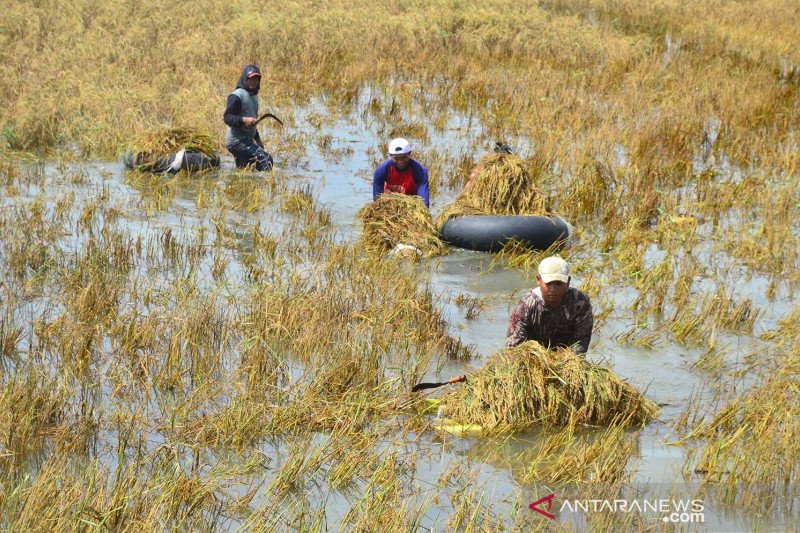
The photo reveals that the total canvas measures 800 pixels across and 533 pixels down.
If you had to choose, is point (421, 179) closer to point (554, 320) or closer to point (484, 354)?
point (484, 354)

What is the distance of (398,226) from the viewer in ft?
32.2

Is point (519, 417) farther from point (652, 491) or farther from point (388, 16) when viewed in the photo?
point (388, 16)

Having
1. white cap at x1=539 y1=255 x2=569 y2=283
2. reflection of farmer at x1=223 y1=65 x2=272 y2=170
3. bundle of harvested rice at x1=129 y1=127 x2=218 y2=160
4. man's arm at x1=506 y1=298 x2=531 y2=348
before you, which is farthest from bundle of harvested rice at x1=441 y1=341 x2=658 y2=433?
bundle of harvested rice at x1=129 y1=127 x2=218 y2=160

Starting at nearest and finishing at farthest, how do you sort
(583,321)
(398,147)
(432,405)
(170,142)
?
(432,405)
(583,321)
(398,147)
(170,142)

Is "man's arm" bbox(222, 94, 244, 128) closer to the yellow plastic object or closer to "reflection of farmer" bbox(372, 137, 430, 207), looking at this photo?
"reflection of farmer" bbox(372, 137, 430, 207)

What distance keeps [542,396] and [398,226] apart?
4.09 meters

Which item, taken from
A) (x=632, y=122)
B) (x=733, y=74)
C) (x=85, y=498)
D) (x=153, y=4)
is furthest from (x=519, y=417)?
(x=153, y=4)

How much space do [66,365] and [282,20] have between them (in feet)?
52.0

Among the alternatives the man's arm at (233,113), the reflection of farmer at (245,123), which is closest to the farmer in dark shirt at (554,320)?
the reflection of farmer at (245,123)

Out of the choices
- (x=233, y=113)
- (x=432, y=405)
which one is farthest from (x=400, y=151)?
(x=432, y=405)

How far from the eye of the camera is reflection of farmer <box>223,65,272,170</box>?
12.0m

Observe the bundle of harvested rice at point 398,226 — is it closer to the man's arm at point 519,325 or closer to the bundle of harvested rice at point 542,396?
the man's arm at point 519,325

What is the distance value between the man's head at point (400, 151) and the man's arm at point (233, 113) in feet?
8.68

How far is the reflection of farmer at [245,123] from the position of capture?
473 inches
